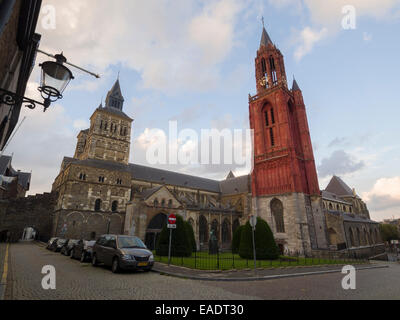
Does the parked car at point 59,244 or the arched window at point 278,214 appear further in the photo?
the arched window at point 278,214

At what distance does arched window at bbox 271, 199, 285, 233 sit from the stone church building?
14 centimetres

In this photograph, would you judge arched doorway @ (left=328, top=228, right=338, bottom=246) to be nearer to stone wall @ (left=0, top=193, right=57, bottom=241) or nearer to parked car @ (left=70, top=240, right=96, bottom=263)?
parked car @ (left=70, top=240, right=96, bottom=263)

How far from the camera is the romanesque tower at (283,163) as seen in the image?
2803 centimetres

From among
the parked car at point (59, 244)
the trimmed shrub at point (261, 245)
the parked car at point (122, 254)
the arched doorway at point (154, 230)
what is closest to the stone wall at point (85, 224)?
the arched doorway at point (154, 230)

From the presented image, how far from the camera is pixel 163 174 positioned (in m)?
45.0

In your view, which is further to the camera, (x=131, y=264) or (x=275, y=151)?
(x=275, y=151)

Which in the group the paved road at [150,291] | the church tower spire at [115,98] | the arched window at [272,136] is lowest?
the paved road at [150,291]

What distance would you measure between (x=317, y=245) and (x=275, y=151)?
1423 cm

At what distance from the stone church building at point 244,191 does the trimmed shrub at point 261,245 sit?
31.3 feet

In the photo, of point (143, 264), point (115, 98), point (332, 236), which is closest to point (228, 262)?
point (143, 264)

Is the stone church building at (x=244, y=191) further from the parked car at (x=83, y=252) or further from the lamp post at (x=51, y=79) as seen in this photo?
the lamp post at (x=51, y=79)

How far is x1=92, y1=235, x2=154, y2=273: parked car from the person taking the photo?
8.49 metres
